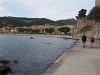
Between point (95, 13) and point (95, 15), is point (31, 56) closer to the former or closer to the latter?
point (95, 13)

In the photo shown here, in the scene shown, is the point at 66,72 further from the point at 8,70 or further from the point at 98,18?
the point at 98,18

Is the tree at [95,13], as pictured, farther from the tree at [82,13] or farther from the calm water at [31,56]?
the calm water at [31,56]

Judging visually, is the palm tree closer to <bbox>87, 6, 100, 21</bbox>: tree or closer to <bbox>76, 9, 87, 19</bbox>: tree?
<bbox>87, 6, 100, 21</bbox>: tree

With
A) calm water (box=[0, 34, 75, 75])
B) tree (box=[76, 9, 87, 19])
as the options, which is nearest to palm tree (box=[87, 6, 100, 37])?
tree (box=[76, 9, 87, 19])

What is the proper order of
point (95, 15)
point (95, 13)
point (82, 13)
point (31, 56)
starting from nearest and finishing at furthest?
point (31, 56)
point (95, 13)
point (95, 15)
point (82, 13)

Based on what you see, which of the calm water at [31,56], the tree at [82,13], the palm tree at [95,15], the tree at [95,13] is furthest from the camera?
the tree at [82,13]

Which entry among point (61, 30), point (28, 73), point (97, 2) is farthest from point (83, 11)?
point (28, 73)

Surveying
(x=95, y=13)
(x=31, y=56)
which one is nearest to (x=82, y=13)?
(x=95, y=13)

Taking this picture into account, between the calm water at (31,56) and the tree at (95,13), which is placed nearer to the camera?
the calm water at (31,56)

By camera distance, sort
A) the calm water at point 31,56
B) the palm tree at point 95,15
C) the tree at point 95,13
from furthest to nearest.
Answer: the tree at point 95,13 → the palm tree at point 95,15 → the calm water at point 31,56

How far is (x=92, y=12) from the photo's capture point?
302 ft

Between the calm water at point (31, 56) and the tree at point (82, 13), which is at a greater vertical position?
the tree at point (82, 13)

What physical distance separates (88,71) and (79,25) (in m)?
106

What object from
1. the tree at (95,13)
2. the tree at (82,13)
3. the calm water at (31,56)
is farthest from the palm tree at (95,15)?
the calm water at (31,56)
